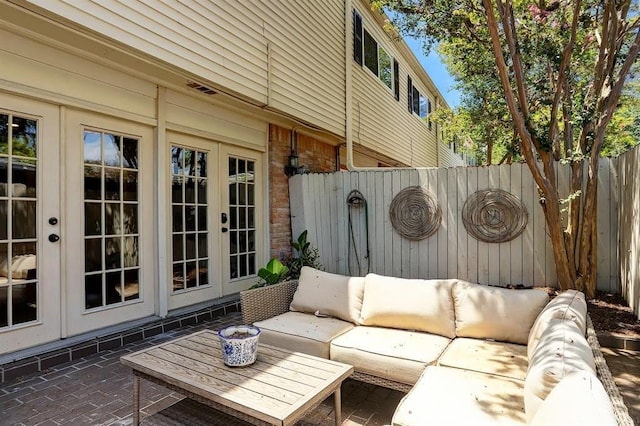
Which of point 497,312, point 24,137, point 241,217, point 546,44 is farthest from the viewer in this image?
point 241,217

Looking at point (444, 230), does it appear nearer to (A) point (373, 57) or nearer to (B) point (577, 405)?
(B) point (577, 405)

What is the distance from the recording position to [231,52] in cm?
456

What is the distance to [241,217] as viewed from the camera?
5.71 m

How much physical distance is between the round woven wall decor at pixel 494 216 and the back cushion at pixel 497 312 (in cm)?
246

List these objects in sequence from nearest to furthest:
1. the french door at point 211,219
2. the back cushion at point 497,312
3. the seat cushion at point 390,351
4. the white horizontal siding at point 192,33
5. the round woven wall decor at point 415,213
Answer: the seat cushion at point 390,351 < the back cushion at point 497,312 < the white horizontal siding at point 192,33 < the french door at point 211,219 < the round woven wall decor at point 415,213

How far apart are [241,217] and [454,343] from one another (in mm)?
3738

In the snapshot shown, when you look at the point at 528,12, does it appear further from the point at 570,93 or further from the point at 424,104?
the point at 424,104

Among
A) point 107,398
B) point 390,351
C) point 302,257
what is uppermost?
point 302,257

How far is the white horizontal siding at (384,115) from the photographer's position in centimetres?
787

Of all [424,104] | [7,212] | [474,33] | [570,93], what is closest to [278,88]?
[474,33]

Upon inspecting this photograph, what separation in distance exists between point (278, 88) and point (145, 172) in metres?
2.14

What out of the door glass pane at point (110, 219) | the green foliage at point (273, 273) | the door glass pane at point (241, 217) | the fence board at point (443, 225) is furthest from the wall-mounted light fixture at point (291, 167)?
the door glass pane at point (110, 219)

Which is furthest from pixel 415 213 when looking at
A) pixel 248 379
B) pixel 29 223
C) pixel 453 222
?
pixel 29 223

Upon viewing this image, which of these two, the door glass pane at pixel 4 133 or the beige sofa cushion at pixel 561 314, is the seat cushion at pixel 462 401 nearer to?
the beige sofa cushion at pixel 561 314
